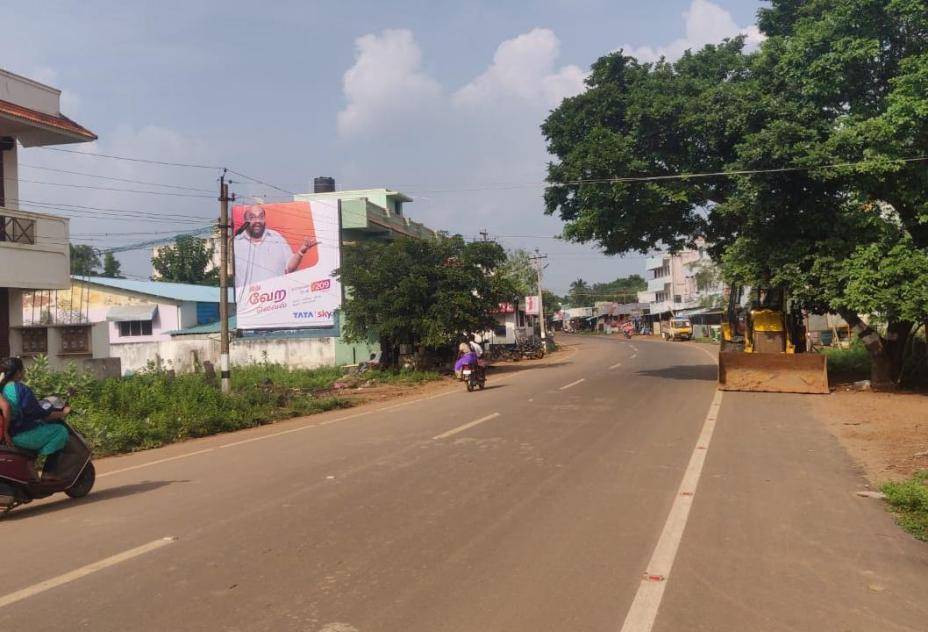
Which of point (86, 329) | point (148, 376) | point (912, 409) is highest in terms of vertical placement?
point (86, 329)

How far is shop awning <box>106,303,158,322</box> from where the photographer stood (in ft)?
124

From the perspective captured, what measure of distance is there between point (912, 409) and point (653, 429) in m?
A: 6.45

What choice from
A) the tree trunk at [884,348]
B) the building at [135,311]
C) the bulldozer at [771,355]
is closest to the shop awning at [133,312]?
the building at [135,311]

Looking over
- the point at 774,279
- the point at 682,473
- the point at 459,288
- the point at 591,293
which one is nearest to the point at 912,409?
the point at 774,279

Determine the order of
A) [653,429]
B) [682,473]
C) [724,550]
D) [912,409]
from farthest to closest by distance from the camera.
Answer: [912,409], [653,429], [682,473], [724,550]

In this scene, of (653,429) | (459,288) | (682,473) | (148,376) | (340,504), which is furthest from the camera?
(459,288)

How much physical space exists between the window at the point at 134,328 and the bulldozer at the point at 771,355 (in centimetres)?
3052

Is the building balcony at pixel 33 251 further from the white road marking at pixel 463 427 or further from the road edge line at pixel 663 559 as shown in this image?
the road edge line at pixel 663 559

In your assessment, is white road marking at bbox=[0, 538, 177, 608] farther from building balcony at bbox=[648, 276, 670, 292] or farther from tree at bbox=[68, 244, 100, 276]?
building balcony at bbox=[648, 276, 670, 292]

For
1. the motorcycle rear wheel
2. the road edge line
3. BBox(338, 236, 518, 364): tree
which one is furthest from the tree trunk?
the motorcycle rear wheel

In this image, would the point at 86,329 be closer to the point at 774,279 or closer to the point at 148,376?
the point at 148,376

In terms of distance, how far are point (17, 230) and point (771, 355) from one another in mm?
18170

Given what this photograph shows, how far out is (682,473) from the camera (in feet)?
27.2

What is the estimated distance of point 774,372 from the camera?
58.9 ft
